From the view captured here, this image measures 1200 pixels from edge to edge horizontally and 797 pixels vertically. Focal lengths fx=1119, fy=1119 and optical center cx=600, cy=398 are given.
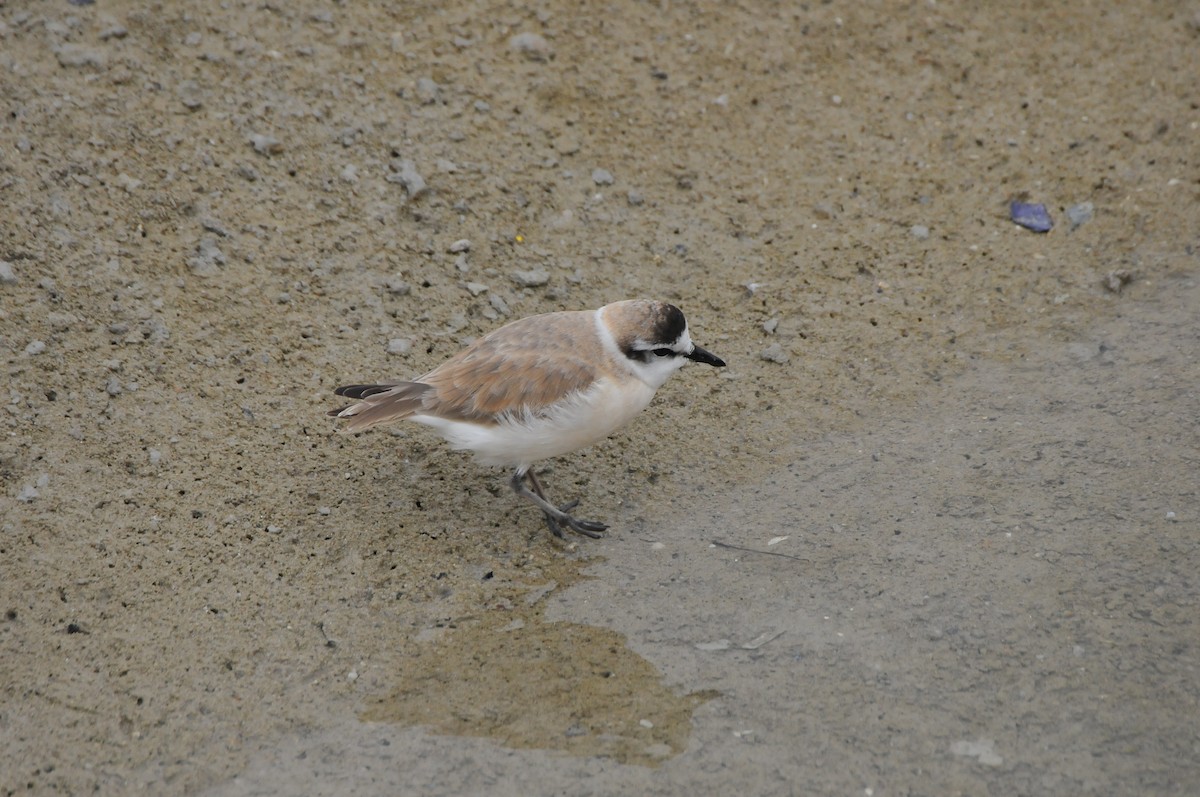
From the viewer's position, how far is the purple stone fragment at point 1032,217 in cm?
705

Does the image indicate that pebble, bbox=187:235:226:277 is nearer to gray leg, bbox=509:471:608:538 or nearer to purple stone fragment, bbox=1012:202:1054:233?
gray leg, bbox=509:471:608:538

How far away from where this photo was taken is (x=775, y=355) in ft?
20.9

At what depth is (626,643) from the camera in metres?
4.80

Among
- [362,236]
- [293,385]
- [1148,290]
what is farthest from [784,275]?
[293,385]

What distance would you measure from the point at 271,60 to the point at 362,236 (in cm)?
152

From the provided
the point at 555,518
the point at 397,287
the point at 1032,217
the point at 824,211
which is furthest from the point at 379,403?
the point at 1032,217

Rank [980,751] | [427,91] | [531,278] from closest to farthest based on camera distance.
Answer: [980,751]
[531,278]
[427,91]

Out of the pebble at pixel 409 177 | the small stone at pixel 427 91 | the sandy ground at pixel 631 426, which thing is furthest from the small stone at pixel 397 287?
the small stone at pixel 427 91

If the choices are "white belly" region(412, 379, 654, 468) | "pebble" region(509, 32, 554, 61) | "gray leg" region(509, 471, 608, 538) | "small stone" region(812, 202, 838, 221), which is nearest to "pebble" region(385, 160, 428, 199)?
"pebble" region(509, 32, 554, 61)

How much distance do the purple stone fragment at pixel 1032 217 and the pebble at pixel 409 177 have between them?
12.3 feet

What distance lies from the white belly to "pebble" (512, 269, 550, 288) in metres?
1.43

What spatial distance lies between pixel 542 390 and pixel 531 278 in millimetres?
1500

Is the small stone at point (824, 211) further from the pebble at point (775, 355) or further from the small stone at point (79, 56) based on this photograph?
the small stone at point (79, 56)

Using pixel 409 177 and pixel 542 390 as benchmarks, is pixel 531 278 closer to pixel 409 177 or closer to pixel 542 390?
pixel 409 177
